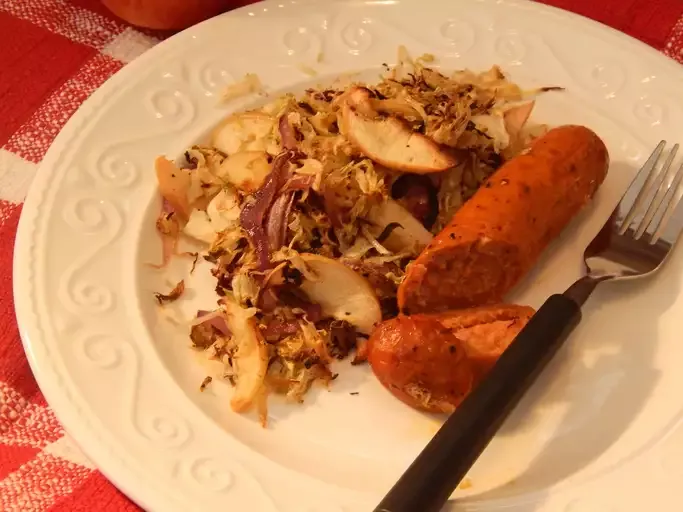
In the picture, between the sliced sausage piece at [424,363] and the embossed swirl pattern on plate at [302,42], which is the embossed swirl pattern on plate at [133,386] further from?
the embossed swirl pattern on plate at [302,42]

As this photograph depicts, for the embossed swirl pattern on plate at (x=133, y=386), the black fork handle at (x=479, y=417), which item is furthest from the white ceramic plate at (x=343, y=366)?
the black fork handle at (x=479, y=417)

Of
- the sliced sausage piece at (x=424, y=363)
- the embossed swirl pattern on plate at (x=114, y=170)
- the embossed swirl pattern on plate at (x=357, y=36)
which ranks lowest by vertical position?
the embossed swirl pattern on plate at (x=114, y=170)

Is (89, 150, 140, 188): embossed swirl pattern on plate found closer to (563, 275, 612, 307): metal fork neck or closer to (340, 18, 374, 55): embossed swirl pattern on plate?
(340, 18, 374, 55): embossed swirl pattern on plate

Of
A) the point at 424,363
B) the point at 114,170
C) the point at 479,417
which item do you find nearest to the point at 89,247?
the point at 114,170

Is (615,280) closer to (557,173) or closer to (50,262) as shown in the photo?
(557,173)

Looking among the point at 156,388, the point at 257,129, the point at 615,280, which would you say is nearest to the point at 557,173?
the point at 615,280

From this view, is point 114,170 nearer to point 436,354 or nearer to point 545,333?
point 436,354

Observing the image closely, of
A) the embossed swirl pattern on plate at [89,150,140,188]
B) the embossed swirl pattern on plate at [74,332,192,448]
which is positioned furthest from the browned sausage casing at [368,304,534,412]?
the embossed swirl pattern on plate at [89,150,140,188]
